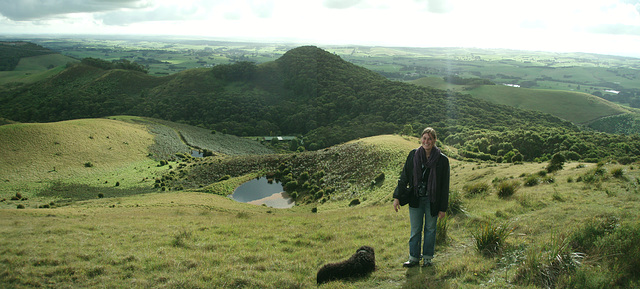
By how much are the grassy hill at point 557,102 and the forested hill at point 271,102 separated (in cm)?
3668

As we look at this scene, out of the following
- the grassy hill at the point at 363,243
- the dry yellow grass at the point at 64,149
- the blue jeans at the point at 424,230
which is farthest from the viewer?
the dry yellow grass at the point at 64,149

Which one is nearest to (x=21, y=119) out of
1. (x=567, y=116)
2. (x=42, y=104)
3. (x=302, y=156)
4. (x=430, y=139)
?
(x=42, y=104)

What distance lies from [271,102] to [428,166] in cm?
12663

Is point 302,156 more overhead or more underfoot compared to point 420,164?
more underfoot

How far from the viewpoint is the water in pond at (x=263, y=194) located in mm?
43562

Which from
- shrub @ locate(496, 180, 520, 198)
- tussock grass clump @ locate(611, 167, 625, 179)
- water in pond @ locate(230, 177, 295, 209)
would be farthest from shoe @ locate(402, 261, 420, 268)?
water in pond @ locate(230, 177, 295, 209)

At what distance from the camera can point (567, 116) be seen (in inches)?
5354

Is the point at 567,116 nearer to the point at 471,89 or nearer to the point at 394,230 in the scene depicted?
the point at 471,89

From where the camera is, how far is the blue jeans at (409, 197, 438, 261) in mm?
8492

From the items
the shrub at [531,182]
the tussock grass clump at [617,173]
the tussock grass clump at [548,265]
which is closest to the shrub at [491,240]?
the tussock grass clump at [548,265]

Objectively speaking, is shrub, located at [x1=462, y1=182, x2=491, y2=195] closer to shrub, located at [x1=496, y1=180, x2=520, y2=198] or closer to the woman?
shrub, located at [x1=496, y1=180, x2=520, y2=198]

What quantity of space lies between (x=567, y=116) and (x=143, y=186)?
16041 cm

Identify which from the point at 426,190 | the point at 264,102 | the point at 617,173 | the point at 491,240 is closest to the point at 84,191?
the point at 426,190

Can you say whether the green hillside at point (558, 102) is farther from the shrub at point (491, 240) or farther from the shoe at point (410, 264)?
the shoe at point (410, 264)
